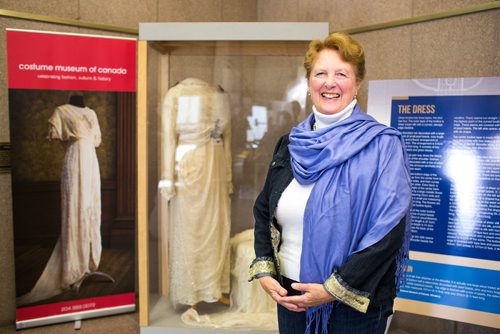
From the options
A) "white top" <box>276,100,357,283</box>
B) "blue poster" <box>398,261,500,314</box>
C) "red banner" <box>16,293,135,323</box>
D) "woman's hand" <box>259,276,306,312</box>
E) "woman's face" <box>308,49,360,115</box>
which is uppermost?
"woman's face" <box>308,49,360,115</box>

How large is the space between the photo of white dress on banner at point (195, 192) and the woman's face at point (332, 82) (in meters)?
1.27

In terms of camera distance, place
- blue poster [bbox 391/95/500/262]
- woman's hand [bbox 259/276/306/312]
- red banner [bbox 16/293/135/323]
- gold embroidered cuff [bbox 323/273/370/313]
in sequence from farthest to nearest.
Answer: red banner [bbox 16/293/135/323], blue poster [bbox 391/95/500/262], woman's hand [bbox 259/276/306/312], gold embroidered cuff [bbox 323/273/370/313]

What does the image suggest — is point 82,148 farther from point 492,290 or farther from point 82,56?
point 492,290

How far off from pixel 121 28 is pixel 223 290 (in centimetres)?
198

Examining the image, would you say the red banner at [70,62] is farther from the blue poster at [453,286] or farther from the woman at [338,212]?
the blue poster at [453,286]

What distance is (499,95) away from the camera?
2.15 metres

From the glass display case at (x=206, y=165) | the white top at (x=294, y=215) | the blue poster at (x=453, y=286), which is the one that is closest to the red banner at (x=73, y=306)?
the glass display case at (x=206, y=165)

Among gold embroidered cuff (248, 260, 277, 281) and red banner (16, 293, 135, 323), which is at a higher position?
gold embroidered cuff (248, 260, 277, 281)

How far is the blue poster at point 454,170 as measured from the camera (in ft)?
7.18

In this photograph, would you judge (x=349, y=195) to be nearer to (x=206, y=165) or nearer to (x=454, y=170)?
(x=454, y=170)

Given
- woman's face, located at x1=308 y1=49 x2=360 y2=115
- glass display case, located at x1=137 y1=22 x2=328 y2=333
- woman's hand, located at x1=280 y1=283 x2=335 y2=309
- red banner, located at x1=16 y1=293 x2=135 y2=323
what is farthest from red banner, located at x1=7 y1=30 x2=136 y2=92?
woman's hand, located at x1=280 y1=283 x2=335 y2=309

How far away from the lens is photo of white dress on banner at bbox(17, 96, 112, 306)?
2846 millimetres

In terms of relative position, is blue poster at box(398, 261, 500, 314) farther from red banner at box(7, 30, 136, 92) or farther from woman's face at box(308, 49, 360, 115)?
red banner at box(7, 30, 136, 92)

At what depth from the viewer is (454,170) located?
228 cm
